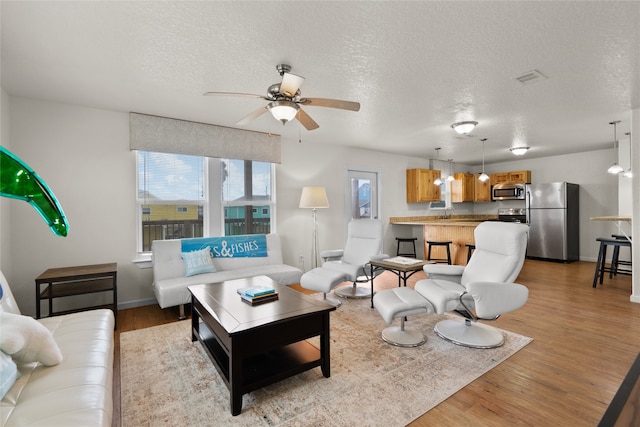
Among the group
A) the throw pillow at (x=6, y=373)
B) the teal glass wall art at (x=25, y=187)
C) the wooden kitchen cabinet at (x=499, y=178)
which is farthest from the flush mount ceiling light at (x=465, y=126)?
the throw pillow at (x=6, y=373)

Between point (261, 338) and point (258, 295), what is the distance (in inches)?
18.8

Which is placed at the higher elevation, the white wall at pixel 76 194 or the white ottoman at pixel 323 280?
the white wall at pixel 76 194

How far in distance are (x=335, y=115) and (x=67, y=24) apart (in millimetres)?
2685

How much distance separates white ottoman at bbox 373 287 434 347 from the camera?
8.28 feet

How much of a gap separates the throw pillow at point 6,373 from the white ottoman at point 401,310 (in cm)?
223

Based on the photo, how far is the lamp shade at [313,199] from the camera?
189 inches

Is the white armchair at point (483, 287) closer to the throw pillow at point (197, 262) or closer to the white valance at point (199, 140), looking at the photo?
the throw pillow at point (197, 262)

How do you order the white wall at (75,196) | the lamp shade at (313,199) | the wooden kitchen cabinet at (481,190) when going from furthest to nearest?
the wooden kitchen cabinet at (481,190)
the lamp shade at (313,199)
the white wall at (75,196)

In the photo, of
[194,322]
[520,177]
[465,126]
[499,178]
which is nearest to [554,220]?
[520,177]

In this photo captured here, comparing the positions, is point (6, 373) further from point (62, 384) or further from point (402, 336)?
point (402, 336)

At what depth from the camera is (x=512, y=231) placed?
271cm

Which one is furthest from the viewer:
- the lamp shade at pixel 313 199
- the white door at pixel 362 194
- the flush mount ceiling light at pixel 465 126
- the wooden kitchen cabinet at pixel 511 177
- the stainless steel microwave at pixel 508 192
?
the wooden kitchen cabinet at pixel 511 177

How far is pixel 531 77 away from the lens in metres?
2.80

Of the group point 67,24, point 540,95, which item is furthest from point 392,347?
point 67,24
